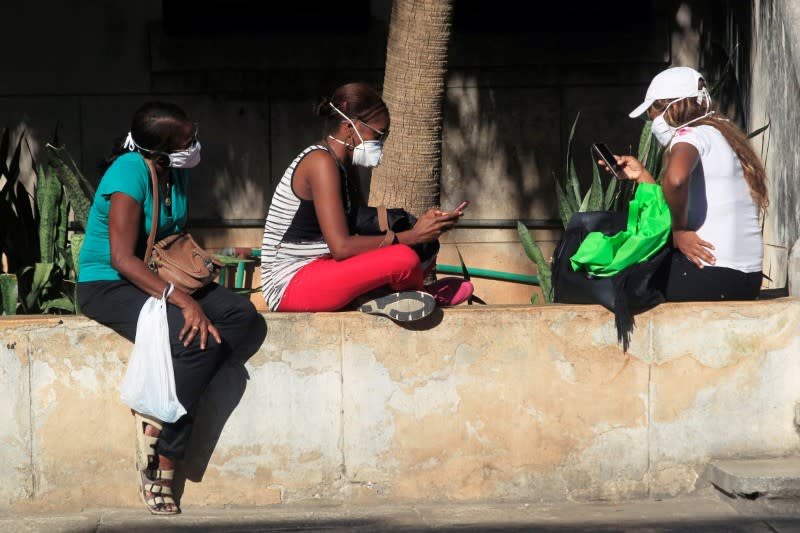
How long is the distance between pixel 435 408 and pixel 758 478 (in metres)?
1.33

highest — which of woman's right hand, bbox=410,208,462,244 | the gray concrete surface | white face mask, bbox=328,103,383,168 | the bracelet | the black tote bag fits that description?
white face mask, bbox=328,103,383,168

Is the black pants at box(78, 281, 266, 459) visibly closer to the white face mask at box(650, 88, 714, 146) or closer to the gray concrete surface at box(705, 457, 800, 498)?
the white face mask at box(650, 88, 714, 146)

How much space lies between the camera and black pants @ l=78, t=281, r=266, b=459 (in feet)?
15.0

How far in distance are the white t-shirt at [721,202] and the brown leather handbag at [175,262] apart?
204cm

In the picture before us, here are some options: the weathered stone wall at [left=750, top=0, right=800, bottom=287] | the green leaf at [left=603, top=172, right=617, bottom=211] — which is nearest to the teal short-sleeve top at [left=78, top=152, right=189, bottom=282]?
the green leaf at [left=603, top=172, right=617, bottom=211]

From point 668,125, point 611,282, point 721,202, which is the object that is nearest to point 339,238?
point 611,282

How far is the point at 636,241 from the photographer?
4.84 m

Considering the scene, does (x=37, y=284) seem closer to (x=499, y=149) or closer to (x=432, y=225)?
(x=432, y=225)

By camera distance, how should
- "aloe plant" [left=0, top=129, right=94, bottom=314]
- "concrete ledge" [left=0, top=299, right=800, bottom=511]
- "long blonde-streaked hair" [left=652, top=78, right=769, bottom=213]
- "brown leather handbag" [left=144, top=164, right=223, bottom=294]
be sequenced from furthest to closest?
"aloe plant" [left=0, top=129, right=94, bottom=314] → "long blonde-streaked hair" [left=652, top=78, right=769, bottom=213] → "concrete ledge" [left=0, top=299, right=800, bottom=511] → "brown leather handbag" [left=144, top=164, right=223, bottom=294]

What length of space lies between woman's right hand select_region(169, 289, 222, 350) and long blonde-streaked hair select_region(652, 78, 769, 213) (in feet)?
7.02

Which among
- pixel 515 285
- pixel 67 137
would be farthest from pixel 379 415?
pixel 67 137

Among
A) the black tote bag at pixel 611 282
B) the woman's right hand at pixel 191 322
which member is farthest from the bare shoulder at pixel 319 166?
the black tote bag at pixel 611 282

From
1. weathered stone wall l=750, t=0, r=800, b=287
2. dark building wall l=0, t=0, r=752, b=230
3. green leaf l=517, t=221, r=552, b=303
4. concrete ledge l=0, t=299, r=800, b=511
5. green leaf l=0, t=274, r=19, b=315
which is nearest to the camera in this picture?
concrete ledge l=0, t=299, r=800, b=511

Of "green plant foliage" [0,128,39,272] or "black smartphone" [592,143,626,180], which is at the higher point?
"black smartphone" [592,143,626,180]
